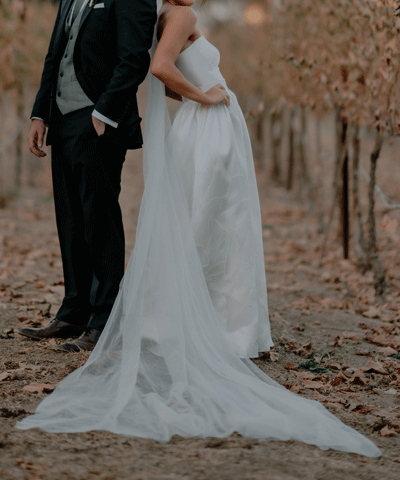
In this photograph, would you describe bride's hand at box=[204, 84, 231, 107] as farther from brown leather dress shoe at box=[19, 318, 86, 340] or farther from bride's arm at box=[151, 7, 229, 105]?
brown leather dress shoe at box=[19, 318, 86, 340]

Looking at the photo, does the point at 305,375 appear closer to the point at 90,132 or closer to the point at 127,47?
the point at 90,132

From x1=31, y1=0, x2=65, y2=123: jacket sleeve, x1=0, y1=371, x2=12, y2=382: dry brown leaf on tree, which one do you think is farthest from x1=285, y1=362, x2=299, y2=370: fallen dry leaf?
x1=31, y1=0, x2=65, y2=123: jacket sleeve

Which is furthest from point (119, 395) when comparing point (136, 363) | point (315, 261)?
point (315, 261)

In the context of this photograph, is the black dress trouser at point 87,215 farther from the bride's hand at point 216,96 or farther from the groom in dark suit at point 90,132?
the bride's hand at point 216,96

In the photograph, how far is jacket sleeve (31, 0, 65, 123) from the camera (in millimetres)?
3287

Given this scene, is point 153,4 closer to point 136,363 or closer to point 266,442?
point 136,363

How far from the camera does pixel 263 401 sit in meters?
2.52

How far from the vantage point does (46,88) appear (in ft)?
10.9

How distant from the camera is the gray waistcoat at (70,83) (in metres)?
3.11

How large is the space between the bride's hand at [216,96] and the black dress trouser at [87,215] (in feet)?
1.88

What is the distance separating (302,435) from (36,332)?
6.28ft

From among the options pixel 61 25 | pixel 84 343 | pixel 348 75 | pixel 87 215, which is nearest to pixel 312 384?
pixel 84 343

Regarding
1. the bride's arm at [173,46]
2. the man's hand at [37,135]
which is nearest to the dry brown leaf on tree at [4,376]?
the man's hand at [37,135]

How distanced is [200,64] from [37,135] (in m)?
1.10
